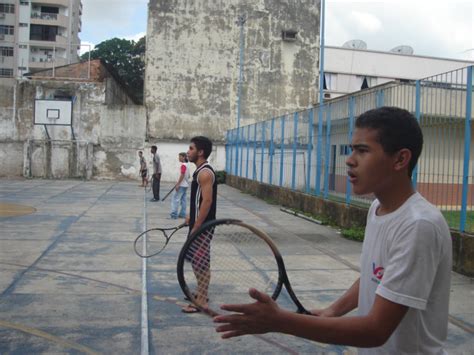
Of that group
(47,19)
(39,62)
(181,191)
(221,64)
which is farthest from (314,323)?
(47,19)

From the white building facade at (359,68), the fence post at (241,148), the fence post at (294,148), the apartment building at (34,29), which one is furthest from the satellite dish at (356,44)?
the apartment building at (34,29)

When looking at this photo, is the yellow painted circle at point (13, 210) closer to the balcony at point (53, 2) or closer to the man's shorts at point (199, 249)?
the man's shorts at point (199, 249)

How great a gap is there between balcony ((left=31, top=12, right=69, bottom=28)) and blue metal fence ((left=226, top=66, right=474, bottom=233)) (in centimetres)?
4548

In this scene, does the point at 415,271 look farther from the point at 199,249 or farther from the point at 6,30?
the point at 6,30

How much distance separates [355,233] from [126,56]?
53.8 metres

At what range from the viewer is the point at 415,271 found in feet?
5.43

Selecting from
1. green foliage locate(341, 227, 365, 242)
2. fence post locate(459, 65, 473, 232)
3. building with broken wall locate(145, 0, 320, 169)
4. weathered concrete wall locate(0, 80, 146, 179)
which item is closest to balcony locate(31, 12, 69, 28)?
building with broken wall locate(145, 0, 320, 169)

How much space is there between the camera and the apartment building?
56562 millimetres

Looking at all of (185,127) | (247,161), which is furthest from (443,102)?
(185,127)

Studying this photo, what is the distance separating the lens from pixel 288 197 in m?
16.5

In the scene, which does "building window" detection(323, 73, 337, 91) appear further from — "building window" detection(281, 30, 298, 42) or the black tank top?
the black tank top

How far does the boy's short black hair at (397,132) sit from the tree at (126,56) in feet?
194

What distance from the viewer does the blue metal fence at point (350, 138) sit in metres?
7.86

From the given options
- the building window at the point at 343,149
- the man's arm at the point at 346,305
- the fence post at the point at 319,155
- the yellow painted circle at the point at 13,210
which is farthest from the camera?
the fence post at the point at 319,155
